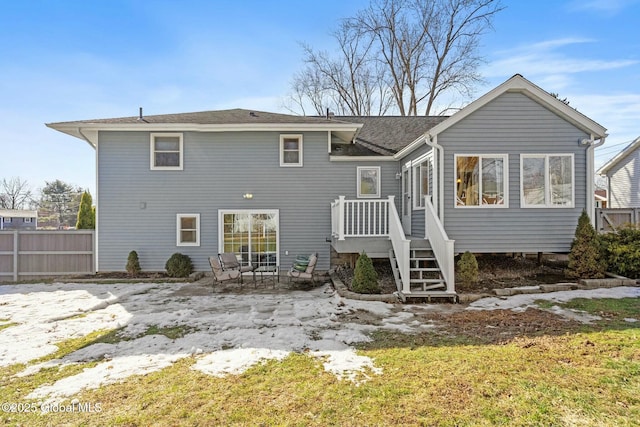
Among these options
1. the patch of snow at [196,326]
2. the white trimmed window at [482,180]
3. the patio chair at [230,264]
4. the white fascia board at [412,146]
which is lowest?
the patch of snow at [196,326]

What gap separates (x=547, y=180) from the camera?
8258mm

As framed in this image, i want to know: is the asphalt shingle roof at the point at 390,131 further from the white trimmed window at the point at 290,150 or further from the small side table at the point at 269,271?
the small side table at the point at 269,271

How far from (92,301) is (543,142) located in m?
11.1

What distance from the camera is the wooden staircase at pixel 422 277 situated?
22.6 ft

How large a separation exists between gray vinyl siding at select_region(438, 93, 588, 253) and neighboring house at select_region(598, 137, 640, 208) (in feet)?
35.8

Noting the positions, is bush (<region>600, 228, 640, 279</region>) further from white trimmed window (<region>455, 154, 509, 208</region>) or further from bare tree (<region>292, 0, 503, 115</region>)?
bare tree (<region>292, 0, 503, 115</region>)

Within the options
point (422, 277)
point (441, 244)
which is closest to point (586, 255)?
point (441, 244)

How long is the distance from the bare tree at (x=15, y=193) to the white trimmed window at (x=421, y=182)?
45.5m

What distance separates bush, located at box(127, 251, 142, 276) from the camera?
395 inches

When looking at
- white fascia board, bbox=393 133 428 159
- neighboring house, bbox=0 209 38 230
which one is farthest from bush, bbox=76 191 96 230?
neighboring house, bbox=0 209 38 230

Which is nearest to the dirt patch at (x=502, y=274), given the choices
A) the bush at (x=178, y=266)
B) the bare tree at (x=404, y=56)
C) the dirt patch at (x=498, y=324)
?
the dirt patch at (x=498, y=324)

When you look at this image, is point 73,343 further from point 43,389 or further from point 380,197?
point 380,197

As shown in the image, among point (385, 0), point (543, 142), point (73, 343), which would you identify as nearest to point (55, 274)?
point (73, 343)

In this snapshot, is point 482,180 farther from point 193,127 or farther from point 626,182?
point 626,182
